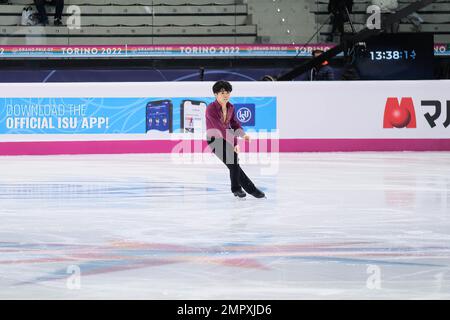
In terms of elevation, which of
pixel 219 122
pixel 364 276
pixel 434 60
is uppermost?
pixel 434 60

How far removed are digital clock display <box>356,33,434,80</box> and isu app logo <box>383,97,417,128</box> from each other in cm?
163

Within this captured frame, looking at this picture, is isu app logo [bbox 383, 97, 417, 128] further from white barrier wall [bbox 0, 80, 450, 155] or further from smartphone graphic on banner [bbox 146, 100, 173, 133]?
smartphone graphic on banner [bbox 146, 100, 173, 133]

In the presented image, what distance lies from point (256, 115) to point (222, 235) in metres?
9.77

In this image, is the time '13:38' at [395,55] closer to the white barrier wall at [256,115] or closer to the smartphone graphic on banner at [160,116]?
the white barrier wall at [256,115]

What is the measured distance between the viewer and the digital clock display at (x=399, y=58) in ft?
60.2

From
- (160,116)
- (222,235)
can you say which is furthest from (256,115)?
(222,235)

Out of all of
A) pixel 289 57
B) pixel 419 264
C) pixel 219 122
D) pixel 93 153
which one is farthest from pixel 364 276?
pixel 289 57

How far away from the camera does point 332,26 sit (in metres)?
19.7

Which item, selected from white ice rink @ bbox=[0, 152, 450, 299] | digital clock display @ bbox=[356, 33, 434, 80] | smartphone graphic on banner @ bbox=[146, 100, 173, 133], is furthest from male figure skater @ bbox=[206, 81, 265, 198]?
digital clock display @ bbox=[356, 33, 434, 80]

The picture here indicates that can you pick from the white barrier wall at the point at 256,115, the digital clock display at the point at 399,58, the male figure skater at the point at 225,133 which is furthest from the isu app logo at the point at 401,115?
the male figure skater at the point at 225,133

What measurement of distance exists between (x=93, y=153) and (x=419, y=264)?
36.9ft

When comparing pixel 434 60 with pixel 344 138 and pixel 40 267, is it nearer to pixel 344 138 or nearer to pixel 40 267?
pixel 344 138

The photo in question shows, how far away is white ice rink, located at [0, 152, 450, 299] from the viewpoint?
491 centimetres

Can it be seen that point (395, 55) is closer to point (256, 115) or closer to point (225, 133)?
point (256, 115)
